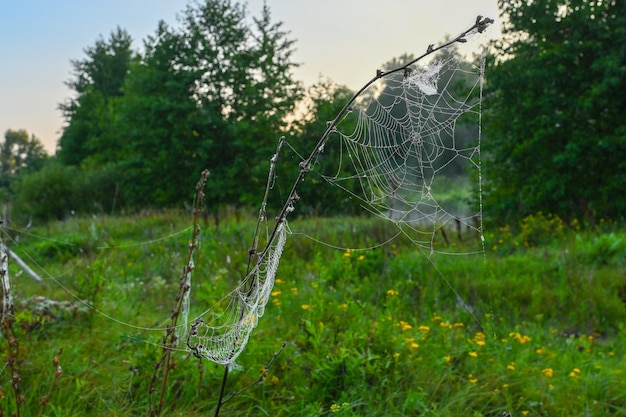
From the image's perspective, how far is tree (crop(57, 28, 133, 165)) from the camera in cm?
3359

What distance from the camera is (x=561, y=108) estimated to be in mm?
13539

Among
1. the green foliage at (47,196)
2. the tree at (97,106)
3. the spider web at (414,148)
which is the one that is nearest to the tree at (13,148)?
the tree at (97,106)

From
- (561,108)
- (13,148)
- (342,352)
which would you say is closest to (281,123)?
(561,108)

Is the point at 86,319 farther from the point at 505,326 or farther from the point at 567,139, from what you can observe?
the point at 567,139

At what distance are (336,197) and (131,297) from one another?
12771mm

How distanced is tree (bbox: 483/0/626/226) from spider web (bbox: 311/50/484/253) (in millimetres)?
943

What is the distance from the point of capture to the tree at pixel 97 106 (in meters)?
33.6

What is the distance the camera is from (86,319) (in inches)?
169

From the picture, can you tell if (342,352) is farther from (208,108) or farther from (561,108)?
(208,108)

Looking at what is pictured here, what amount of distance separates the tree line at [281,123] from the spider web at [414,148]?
968mm

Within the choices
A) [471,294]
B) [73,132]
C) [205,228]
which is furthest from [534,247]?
[73,132]

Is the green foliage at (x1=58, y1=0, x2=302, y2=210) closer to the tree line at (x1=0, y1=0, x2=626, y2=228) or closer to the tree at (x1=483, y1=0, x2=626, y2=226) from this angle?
the tree line at (x1=0, y1=0, x2=626, y2=228)

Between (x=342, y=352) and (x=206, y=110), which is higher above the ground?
(x=206, y=110)

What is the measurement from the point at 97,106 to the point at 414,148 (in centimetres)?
3605
